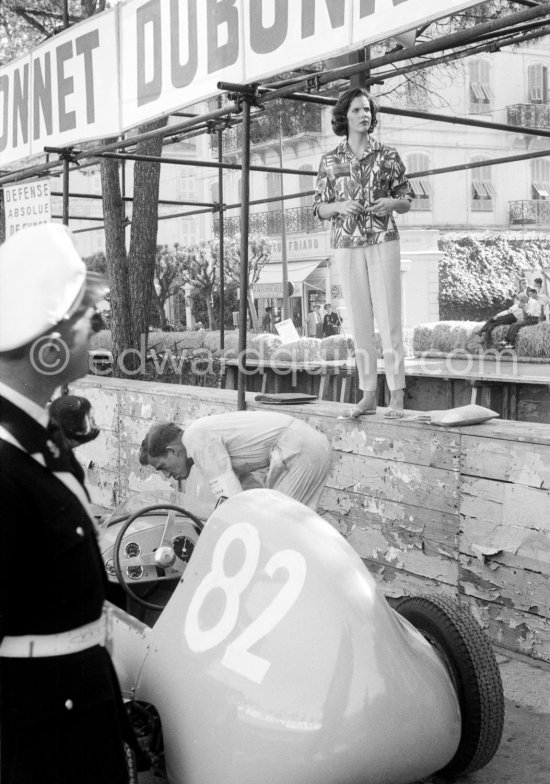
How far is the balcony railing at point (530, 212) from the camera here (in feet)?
130

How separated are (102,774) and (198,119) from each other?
17.0ft

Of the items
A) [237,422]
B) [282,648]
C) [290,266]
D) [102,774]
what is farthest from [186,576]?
[290,266]

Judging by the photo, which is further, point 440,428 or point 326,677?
point 440,428

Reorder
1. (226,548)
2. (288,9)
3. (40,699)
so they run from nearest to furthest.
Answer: (40,699) < (226,548) < (288,9)

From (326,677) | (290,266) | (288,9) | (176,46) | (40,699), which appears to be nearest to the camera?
(40,699)

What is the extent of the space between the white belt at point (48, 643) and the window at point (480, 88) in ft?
133

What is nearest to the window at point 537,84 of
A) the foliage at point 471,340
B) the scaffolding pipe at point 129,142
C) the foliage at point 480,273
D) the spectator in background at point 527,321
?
the foliage at point 480,273

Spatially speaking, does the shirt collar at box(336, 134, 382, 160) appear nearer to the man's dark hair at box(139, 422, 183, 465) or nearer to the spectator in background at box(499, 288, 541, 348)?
the man's dark hair at box(139, 422, 183, 465)

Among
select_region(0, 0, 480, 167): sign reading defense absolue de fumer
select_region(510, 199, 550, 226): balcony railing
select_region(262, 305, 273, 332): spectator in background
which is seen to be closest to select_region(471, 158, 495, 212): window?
select_region(510, 199, 550, 226): balcony railing

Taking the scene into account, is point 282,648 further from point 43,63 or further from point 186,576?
point 43,63

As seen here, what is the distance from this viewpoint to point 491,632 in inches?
182

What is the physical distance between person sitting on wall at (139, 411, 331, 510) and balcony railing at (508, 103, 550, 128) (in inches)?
1469

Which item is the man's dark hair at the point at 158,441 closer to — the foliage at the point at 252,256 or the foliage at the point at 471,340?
the foliage at the point at 471,340

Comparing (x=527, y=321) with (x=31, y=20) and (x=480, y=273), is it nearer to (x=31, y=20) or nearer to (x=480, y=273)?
(x=31, y=20)
